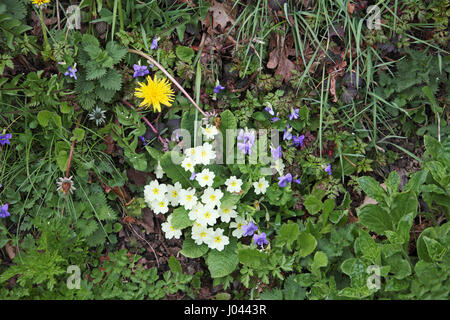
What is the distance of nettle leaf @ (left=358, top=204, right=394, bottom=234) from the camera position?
2295 millimetres

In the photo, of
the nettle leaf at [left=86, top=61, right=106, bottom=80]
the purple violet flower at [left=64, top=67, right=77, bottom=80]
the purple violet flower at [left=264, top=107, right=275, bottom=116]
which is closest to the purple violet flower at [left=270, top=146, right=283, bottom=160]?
the purple violet flower at [left=264, top=107, right=275, bottom=116]

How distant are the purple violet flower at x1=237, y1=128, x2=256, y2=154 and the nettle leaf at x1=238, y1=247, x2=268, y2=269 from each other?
22.4 inches

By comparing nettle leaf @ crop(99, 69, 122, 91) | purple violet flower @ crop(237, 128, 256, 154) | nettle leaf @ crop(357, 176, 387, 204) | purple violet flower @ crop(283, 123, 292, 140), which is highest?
nettle leaf @ crop(99, 69, 122, 91)

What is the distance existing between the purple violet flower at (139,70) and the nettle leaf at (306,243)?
1.32 meters

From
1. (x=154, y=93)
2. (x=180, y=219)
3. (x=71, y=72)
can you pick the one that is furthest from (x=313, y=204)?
(x=71, y=72)

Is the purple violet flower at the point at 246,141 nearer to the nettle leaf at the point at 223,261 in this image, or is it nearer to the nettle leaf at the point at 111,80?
the nettle leaf at the point at 223,261

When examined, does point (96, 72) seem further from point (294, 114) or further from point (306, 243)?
point (306, 243)

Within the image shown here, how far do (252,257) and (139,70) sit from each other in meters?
1.28

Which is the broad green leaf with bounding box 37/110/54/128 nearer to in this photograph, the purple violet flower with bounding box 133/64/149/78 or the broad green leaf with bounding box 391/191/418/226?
the purple violet flower with bounding box 133/64/149/78

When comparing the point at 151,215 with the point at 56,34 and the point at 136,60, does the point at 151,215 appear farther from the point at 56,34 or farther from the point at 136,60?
the point at 56,34

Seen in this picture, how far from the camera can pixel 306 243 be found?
234cm

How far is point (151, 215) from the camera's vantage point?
267 cm

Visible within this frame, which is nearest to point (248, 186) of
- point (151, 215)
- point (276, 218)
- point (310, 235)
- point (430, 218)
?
point (276, 218)

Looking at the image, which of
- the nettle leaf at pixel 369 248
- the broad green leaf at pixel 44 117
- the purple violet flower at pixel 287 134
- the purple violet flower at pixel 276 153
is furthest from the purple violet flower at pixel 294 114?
the broad green leaf at pixel 44 117
